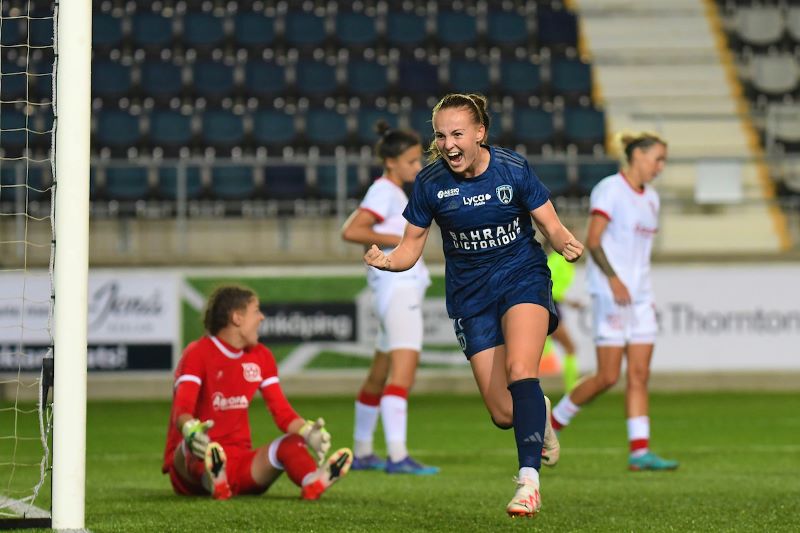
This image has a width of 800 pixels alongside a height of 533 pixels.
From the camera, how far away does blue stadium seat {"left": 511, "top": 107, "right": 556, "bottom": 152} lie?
18344 mm

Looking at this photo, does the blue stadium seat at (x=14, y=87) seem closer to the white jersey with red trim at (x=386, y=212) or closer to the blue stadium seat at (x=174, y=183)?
the blue stadium seat at (x=174, y=183)

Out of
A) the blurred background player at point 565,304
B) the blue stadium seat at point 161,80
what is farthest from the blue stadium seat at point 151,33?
the blurred background player at point 565,304

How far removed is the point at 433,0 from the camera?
21.2 meters

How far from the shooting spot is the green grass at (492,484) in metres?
5.39

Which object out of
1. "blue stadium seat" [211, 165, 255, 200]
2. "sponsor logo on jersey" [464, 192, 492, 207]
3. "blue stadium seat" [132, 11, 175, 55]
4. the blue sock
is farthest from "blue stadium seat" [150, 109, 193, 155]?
the blue sock

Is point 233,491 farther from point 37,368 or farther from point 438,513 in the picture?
point 37,368

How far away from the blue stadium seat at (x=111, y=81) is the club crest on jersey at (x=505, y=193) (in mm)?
14435

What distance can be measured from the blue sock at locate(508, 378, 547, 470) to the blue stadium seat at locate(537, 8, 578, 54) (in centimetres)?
1595

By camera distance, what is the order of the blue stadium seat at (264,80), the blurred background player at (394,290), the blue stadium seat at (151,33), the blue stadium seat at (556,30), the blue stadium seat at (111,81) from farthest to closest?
the blue stadium seat at (556,30), the blue stadium seat at (151,33), the blue stadium seat at (264,80), the blue stadium seat at (111,81), the blurred background player at (394,290)

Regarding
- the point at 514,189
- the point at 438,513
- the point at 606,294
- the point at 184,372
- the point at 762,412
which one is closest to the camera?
the point at 514,189

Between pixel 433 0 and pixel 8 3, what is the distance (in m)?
6.38

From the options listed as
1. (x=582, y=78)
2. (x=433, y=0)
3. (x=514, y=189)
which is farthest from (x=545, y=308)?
(x=433, y=0)

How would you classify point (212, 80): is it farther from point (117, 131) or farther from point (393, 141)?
point (393, 141)

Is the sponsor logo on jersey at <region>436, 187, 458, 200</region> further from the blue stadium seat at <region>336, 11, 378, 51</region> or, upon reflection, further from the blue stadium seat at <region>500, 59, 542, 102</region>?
the blue stadium seat at <region>336, 11, 378, 51</region>
